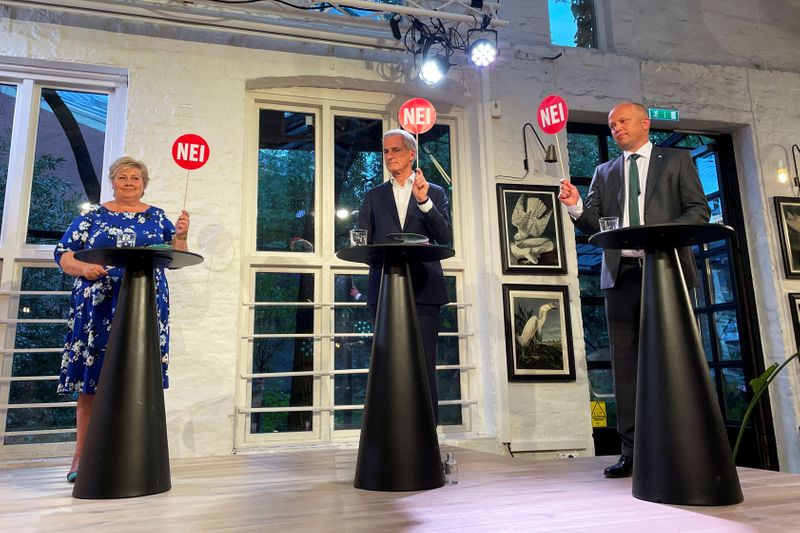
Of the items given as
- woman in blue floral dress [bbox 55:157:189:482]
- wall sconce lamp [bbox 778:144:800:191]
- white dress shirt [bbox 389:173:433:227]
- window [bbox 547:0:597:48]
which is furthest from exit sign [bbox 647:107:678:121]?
woman in blue floral dress [bbox 55:157:189:482]

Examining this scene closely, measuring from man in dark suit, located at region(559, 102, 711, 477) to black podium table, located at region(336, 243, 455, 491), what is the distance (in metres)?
0.69

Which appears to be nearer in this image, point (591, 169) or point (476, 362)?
point (476, 362)

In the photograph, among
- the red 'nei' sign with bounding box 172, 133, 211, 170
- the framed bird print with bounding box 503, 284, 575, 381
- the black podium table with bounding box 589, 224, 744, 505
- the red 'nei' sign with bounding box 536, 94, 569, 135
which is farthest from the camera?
the framed bird print with bounding box 503, 284, 575, 381

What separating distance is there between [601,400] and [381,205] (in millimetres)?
2590

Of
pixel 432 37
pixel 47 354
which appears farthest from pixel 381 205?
pixel 47 354

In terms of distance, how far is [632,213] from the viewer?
214cm

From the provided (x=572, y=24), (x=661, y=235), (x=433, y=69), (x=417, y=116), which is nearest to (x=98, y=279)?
(x=417, y=116)

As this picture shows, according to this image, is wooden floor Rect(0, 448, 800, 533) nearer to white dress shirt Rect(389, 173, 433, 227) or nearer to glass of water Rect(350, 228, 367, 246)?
glass of water Rect(350, 228, 367, 246)

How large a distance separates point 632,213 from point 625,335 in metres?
0.46

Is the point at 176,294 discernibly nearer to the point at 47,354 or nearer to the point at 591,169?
the point at 47,354

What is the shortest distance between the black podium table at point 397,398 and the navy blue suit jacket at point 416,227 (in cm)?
30

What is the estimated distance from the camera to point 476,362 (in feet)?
12.2

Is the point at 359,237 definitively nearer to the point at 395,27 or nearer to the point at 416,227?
the point at 416,227

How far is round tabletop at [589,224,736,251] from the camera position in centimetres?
150
